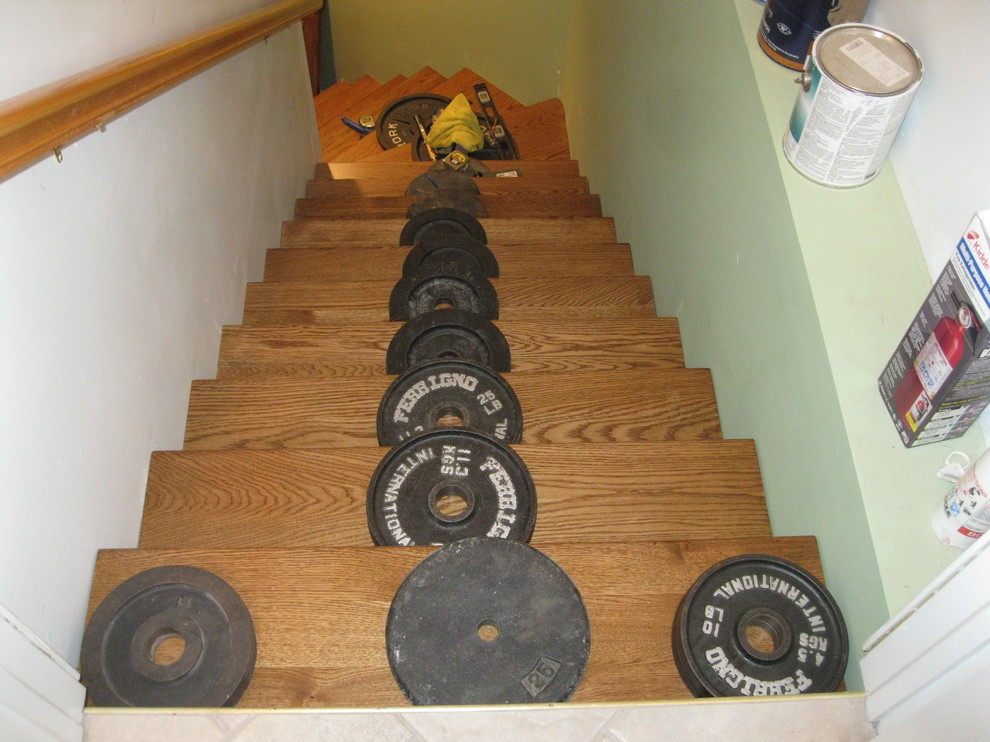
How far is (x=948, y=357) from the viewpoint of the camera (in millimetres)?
1231

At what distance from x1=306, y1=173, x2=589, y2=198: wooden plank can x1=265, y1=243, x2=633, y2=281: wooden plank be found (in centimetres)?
65

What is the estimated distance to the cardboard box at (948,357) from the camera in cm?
115

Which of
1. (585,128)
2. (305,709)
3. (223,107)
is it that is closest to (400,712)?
(305,709)

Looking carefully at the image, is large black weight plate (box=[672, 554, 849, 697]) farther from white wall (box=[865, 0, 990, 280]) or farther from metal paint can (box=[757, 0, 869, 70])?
metal paint can (box=[757, 0, 869, 70])

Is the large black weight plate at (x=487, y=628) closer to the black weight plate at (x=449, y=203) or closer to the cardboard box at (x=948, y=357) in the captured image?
the cardboard box at (x=948, y=357)

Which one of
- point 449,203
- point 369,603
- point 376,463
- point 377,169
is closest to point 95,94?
point 376,463

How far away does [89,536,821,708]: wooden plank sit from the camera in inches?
52.6

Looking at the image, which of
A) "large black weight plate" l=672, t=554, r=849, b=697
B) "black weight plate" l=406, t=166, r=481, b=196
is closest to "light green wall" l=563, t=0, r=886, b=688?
"large black weight plate" l=672, t=554, r=849, b=697

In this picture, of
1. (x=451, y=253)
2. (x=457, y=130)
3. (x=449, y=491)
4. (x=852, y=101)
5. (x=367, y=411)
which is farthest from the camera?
(x=457, y=130)

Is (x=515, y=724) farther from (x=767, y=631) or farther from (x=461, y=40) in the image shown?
(x=461, y=40)

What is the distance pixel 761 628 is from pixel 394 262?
168cm

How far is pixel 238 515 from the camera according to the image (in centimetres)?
166

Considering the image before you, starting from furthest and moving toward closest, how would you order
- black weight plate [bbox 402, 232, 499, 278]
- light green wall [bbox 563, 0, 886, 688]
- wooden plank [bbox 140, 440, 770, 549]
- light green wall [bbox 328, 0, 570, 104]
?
light green wall [bbox 328, 0, 570, 104], black weight plate [bbox 402, 232, 499, 278], wooden plank [bbox 140, 440, 770, 549], light green wall [bbox 563, 0, 886, 688]

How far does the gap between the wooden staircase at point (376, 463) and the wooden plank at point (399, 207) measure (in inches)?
9.0
